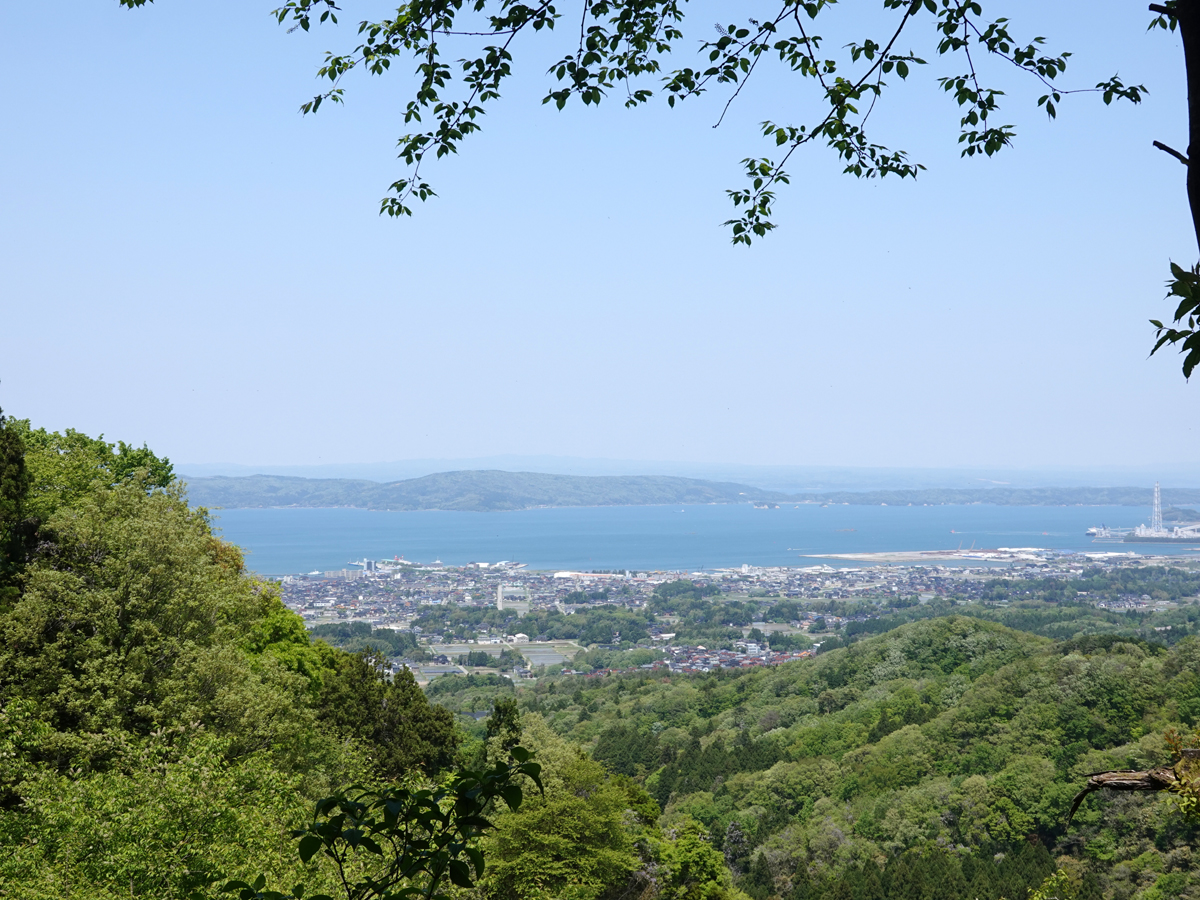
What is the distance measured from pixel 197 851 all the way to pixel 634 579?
105 m

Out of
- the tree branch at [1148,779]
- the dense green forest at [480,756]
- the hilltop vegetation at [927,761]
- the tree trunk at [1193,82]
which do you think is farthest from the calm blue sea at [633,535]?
the tree trunk at [1193,82]

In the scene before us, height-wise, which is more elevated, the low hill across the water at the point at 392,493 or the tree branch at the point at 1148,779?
the tree branch at the point at 1148,779

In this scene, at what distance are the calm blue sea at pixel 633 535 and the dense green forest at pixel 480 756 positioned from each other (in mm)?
76638

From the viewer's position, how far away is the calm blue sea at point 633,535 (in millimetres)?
126750

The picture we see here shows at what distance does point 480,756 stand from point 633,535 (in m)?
141

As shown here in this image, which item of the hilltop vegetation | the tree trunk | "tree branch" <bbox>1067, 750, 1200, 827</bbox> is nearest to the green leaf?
"tree branch" <bbox>1067, 750, 1200, 827</bbox>

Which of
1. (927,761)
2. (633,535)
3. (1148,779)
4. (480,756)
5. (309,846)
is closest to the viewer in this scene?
(309,846)

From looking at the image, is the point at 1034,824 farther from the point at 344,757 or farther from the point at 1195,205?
the point at 1195,205

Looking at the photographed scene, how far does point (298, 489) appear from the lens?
561ft

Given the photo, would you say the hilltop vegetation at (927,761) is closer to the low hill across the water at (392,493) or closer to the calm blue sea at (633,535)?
the calm blue sea at (633,535)

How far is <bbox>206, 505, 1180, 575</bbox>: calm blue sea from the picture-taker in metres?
127

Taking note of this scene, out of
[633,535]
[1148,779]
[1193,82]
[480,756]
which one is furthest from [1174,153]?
[633,535]

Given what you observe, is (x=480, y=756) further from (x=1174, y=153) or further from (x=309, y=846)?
(x=1174, y=153)

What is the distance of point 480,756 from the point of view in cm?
1922
